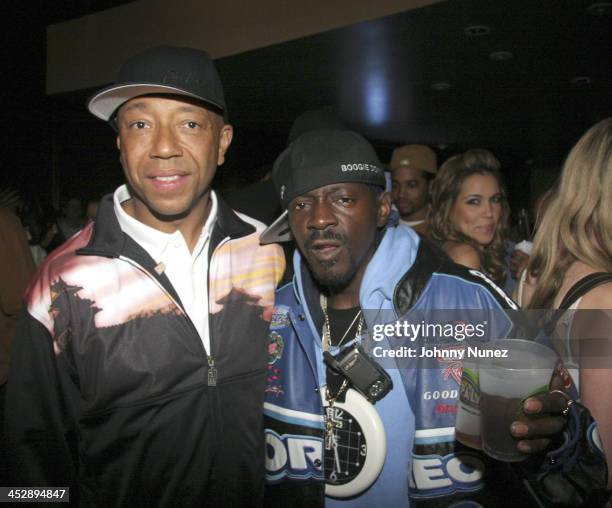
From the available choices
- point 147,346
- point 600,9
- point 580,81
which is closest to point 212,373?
point 147,346

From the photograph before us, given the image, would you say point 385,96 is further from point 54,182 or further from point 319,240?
point 319,240

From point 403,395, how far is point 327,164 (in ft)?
2.32

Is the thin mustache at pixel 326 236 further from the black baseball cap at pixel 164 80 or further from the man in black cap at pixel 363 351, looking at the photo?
the black baseball cap at pixel 164 80

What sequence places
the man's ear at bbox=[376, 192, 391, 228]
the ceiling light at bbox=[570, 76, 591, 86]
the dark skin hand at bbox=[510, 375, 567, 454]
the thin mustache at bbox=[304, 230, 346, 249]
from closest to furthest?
the dark skin hand at bbox=[510, 375, 567, 454] → the thin mustache at bbox=[304, 230, 346, 249] → the man's ear at bbox=[376, 192, 391, 228] → the ceiling light at bbox=[570, 76, 591, 86]

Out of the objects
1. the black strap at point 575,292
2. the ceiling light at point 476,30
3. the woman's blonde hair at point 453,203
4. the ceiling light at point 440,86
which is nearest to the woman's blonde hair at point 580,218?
the black strap at point 575,292

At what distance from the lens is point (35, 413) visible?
1.52 meters

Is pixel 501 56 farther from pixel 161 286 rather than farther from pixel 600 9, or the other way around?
pixel 161 286

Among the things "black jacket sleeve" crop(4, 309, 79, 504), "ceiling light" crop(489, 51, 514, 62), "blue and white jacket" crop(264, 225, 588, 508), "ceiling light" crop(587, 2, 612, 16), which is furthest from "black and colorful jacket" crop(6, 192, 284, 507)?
"ceiling light" crop(489, 51, 514, 62)

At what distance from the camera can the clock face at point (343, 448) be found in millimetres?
1484

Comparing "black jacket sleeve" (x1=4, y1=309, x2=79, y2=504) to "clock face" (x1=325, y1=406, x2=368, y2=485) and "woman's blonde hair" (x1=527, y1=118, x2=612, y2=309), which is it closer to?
"clock face" (x1=325, y1=406, x2=368, y2=485)

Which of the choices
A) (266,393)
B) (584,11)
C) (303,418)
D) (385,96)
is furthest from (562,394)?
(385,96)

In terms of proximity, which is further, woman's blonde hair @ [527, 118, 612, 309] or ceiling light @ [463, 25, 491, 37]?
ceiling light @ [463, 25, 491, 37]

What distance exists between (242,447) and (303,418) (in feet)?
0.79

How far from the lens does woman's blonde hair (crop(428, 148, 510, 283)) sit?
115 inches
